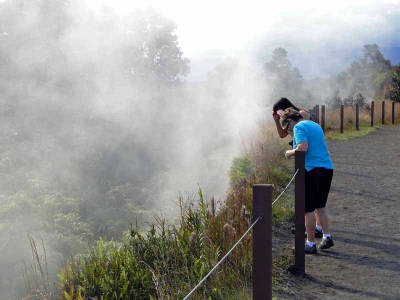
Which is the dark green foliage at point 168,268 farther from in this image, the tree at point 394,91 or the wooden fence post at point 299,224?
the tree at point 394,91

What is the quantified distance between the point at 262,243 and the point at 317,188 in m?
2.40

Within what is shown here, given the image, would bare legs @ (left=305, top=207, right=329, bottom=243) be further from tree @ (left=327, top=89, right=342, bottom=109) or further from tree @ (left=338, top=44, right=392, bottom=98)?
tree @ (left=338, top=44, right=392, bottom=98)

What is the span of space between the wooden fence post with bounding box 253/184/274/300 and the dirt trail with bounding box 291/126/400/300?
147 cm

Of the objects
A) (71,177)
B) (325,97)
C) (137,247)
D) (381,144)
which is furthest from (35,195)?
(325,97)

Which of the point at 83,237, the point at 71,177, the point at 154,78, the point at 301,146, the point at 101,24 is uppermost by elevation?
the point at 101,24

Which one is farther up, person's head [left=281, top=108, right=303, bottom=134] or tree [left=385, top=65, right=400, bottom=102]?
tree [left=385, top=65, right=400, bottom=102]

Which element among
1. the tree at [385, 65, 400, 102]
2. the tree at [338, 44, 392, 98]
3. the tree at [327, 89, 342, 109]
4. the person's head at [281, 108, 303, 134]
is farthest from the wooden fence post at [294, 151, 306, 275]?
the tree at [338, 44, 392, 98]

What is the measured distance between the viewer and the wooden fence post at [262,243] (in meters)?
2.95

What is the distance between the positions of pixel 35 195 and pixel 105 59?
10.7 feet

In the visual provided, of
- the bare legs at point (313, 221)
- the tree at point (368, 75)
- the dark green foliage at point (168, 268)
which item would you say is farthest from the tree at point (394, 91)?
the dark green foliage at point (168, 268)

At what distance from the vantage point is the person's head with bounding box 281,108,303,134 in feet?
18.1

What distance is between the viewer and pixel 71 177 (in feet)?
33.4

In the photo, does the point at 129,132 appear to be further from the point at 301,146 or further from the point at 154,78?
the point at 301,146

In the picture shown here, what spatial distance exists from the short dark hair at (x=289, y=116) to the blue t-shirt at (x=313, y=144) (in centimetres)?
24
